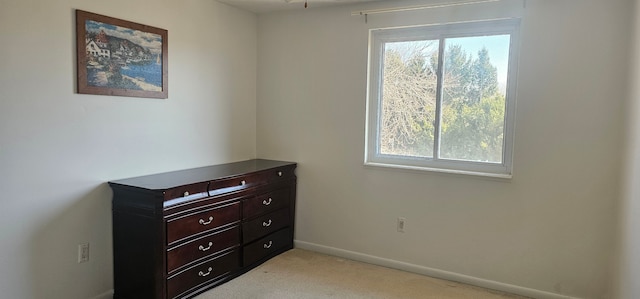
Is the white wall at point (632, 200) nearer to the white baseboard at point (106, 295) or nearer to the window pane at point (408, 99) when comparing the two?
the window pane at point (408, 99)

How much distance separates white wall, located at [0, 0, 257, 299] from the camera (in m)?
2.26

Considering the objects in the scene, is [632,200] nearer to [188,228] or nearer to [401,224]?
[401,224]

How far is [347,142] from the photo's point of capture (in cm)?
360

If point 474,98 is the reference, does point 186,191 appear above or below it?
below

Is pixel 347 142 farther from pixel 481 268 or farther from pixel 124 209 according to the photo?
pixel 124 209

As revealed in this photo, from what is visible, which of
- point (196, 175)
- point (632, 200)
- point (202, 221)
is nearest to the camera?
point (632, 200)

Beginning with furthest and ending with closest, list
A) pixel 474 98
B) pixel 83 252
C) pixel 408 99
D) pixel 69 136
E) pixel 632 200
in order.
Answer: pixel 408 99, pixel 474 98, pixel 83 252, pixel 69 136, pixel 632 200

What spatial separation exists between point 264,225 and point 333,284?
0.77 m

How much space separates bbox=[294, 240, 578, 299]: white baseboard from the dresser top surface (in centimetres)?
82

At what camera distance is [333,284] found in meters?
3.10

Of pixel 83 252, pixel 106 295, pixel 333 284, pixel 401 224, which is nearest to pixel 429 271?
pixel 401 224

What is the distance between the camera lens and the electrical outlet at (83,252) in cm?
259

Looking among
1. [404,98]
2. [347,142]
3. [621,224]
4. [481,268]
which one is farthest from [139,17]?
[621,224]

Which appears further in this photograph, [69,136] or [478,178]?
[478,178]
